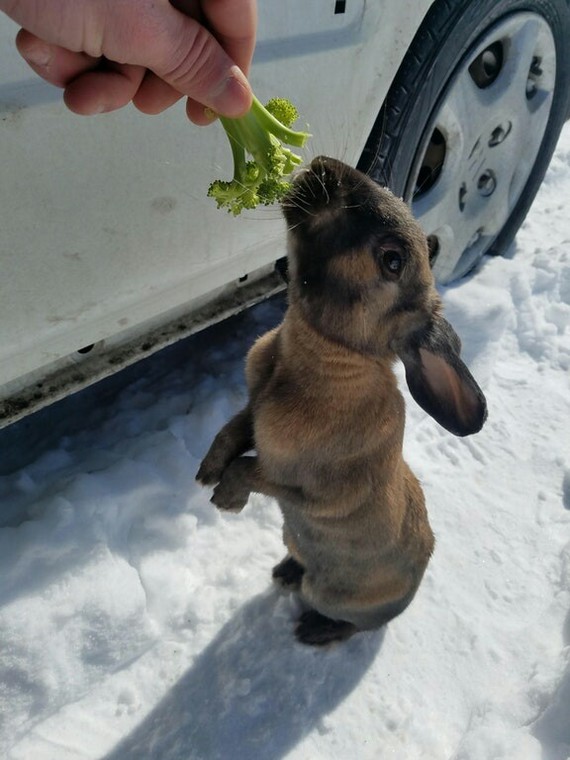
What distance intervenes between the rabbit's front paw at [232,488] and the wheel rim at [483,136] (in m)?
1.62

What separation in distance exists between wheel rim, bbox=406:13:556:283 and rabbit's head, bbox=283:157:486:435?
45.1 inches

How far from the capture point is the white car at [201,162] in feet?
6.24

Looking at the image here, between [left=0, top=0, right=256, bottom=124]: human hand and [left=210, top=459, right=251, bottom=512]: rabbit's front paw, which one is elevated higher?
[left=0, top=0, right=256, bottom=124]: human hand

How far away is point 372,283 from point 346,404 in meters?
0.43

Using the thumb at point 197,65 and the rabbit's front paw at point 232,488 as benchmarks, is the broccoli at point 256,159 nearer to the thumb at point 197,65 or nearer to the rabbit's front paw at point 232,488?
the thumb at point 197,65

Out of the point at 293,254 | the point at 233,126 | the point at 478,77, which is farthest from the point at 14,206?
the point at 478,77

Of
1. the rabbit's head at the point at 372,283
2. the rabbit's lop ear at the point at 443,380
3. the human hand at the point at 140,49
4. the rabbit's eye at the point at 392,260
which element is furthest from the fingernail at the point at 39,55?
the rabbit's lop ear at the point at 443,380

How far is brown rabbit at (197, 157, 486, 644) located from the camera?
2.19m

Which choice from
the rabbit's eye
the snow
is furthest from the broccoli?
the snow

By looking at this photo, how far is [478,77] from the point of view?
3.56 m

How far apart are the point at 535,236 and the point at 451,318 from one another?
112 cm

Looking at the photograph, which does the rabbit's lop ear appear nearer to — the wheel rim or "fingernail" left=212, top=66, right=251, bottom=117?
"fingernail" left=212, top=66, right=251, bottom=117

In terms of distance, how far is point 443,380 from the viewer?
221cm

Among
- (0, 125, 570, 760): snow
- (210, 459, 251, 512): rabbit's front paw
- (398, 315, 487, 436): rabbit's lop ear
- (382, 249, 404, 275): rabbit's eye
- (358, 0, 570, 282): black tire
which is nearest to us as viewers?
(398, 315, 487, 436): rabbit's lop ear
